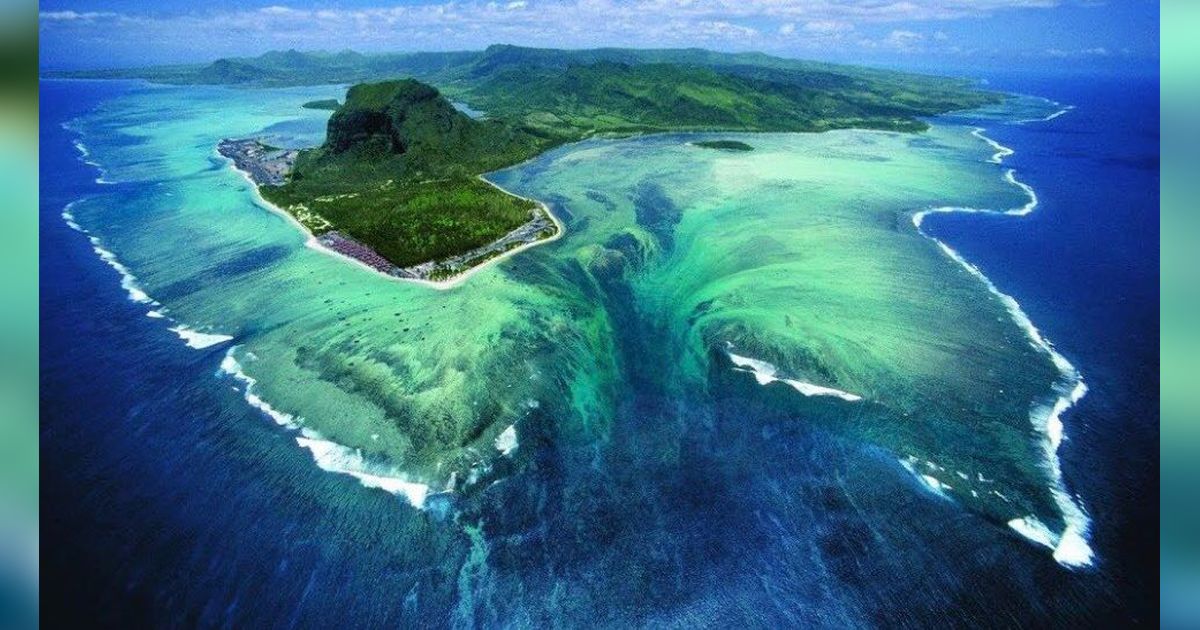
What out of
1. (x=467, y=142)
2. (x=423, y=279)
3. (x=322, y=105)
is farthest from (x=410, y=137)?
(x=322, y=105)

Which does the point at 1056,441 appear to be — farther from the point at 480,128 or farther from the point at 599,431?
the point at 480,128

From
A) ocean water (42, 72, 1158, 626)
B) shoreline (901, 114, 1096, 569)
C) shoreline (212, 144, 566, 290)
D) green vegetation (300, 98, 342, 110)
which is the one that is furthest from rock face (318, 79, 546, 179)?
green vegetation (300, 98, 342, 110)

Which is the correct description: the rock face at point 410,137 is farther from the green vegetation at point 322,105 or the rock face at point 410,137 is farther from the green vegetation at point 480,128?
the green vegetation at point 322,105

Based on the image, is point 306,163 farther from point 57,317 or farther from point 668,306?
point 668,306

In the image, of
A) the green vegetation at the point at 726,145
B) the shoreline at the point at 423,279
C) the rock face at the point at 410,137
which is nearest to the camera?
the shoreline at the point at 423,279

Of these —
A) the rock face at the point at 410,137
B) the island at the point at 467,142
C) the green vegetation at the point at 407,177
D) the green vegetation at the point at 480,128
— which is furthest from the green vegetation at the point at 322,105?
the green vegetation at the point at 407,177

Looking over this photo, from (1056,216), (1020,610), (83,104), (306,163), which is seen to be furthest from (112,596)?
(83,104)

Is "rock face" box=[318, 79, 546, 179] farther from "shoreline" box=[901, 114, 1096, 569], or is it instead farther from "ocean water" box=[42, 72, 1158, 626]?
"shoreline" box=[901, 114, 1096, 569]
